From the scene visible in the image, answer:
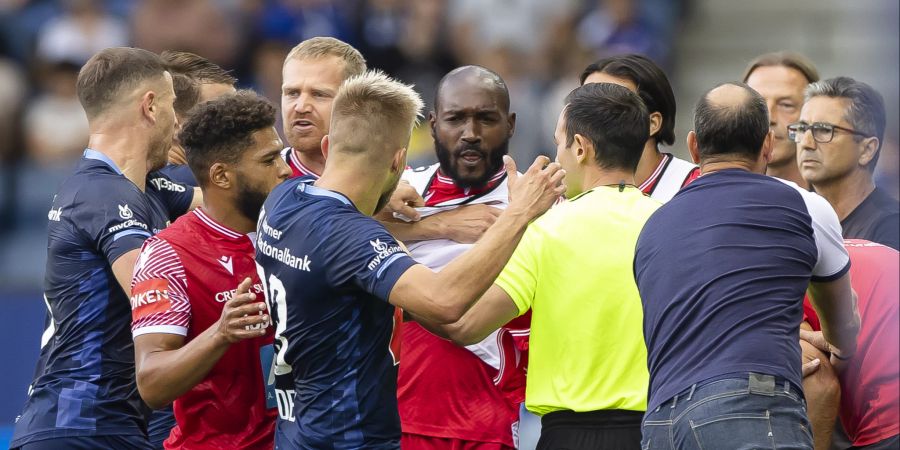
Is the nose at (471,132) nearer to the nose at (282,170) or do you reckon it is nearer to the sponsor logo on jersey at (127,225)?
the nose at (282,170)

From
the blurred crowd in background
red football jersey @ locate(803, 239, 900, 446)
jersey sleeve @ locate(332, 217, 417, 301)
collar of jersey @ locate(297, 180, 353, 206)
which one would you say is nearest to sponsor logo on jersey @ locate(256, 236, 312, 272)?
jersey sleeve @ locate(332, 217, 417, 301)

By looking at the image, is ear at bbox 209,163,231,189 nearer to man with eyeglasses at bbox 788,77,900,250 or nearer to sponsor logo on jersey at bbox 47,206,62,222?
sponsor logo on jersey at bbox 47,206,62,222

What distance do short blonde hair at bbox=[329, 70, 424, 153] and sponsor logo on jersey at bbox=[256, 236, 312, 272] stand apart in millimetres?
459

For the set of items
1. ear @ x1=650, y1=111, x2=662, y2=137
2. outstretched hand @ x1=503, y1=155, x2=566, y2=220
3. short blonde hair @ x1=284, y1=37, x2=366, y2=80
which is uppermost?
short blonde hair @ x1=284, y1=37, x2=366, y2=80

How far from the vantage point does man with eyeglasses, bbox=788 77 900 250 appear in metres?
5.59

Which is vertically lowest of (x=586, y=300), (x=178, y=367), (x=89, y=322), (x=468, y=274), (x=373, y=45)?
(x=178, y=367)

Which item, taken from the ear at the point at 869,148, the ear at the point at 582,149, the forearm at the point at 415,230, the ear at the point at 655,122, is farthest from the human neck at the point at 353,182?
the ear at the point at 869,148

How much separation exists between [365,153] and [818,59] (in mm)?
9785

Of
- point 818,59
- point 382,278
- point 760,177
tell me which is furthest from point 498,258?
point 818,59

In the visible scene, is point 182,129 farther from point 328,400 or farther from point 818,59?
point 818,59

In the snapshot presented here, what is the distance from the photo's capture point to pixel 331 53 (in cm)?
611

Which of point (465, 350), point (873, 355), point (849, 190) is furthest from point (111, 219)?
point (849, 190)

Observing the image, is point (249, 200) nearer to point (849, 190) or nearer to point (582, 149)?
point (582, 149)

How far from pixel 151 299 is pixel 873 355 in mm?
2952
